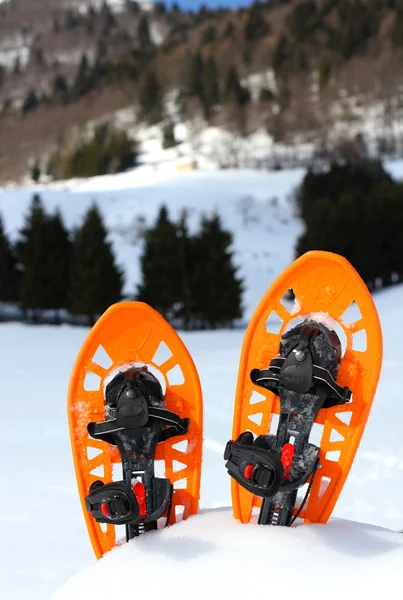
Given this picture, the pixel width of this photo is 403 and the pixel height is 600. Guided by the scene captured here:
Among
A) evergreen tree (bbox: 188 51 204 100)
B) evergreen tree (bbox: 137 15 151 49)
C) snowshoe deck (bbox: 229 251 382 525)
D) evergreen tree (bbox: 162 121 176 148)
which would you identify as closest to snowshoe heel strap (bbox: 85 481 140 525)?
snowshoe deck (bbox: 229 251 382 525)

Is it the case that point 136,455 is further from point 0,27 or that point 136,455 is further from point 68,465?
point 0,27

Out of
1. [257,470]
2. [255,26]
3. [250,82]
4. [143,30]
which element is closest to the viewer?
[257,470]

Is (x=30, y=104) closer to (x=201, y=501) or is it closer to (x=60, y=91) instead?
(x=60, y=91)

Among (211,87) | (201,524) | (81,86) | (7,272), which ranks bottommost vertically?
(201,524)

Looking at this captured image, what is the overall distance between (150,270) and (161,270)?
0.34 m

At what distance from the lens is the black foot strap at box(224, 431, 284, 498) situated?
2.38m

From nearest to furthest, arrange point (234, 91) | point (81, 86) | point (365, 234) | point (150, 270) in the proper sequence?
point (150, 270) → point (365, 234) → point (234, 91) → point (81, 86)

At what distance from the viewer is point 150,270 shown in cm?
1614

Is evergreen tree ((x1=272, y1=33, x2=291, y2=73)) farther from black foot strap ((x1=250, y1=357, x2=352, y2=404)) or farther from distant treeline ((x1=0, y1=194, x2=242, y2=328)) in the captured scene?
black foot strap ((x1=250, y1=357, x2=352, y2=404))

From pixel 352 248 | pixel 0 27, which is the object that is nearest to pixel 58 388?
pixel 352 248

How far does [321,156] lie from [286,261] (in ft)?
76.5

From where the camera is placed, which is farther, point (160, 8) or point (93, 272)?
point (160, 8)

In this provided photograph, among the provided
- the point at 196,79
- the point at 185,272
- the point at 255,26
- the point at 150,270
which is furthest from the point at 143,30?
the point at 185,272

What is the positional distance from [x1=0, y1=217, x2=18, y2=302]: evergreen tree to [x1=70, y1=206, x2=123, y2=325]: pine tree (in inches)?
78.4
